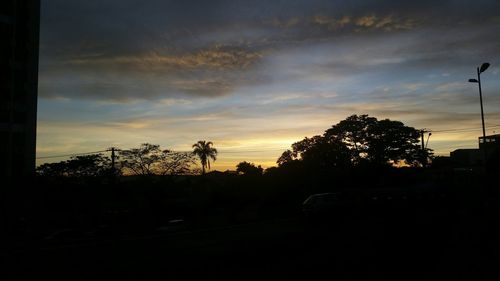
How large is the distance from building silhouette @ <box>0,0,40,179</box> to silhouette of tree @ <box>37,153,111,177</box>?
22.3 feet

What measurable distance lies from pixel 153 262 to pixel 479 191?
1137 inches

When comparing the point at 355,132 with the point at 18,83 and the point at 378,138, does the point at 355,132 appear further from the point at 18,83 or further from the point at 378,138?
→ the point at 18,83

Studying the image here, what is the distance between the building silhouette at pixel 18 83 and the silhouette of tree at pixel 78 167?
22.3 ft

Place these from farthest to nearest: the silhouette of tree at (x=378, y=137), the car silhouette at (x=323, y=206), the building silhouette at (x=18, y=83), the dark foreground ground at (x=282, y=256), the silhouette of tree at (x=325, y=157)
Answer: the silhouette of tree at (x=378, y=137), the building silhouette at (x=18, y=83), the silhouette of tree at (x=325, y=157), the car silhouette at (x=323, y=206), the dark foreground ground at (x=282, y=256)

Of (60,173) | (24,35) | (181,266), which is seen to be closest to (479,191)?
(181,266)

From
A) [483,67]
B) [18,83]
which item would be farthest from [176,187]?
[483,67]

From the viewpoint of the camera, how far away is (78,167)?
131 ft

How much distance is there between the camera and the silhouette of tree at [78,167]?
3859 cm

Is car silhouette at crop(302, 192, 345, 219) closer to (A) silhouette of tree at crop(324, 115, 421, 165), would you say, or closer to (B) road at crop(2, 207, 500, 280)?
(B) road at crop(2, 207, 500, 280)

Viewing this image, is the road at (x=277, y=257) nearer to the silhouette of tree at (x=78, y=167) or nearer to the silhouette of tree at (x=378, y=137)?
the silhouette of tree at (x=78, y=167)

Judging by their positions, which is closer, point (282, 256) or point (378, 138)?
point (282, 256)

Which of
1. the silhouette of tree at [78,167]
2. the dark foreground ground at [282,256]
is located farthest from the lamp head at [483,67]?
the silhouette of tree at [78,167]

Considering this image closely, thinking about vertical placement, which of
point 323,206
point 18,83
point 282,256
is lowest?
point 282,256

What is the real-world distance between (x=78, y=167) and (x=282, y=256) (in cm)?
3247
